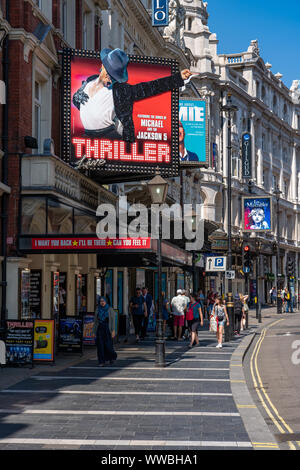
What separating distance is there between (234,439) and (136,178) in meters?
17.5

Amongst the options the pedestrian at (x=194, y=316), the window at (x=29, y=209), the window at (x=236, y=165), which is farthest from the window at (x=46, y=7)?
the window at (x=236, y=165)

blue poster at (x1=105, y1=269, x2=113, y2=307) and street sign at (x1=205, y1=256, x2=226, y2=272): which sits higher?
street sign at (x1=205, y1=256, x2=226, y2=272)

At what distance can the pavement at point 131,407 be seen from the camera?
342 inches

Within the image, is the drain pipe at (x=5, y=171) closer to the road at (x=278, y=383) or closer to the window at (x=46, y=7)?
the window at (x=46, y=7)

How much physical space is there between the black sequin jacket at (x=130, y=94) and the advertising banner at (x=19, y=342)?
9422 mm

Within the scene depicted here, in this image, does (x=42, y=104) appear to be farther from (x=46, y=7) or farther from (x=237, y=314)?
(x=237, y=314)

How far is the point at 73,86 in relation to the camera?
22594 mm

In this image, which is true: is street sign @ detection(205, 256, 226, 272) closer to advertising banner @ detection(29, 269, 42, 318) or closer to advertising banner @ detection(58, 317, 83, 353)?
advertising banner @ detection(29, 269, 42, 318)

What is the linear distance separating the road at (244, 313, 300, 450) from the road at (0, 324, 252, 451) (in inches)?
22.0

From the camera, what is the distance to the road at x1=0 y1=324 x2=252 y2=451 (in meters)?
8.66

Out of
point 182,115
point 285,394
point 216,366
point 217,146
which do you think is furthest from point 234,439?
point 217,146

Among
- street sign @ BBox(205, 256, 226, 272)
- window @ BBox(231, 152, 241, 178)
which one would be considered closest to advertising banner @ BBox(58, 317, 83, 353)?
street sign @ BBox(205, 256, 226, 272)

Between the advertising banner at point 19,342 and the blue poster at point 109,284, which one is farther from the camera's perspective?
the blue poster at point 109,284
